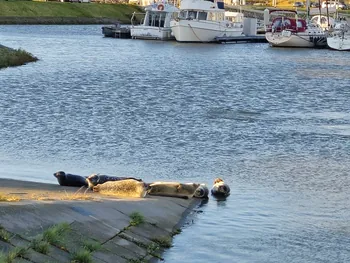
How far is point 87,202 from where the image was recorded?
1542 centimetres

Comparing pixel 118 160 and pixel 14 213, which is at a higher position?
pixel 14 213

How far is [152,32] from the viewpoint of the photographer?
100 metres

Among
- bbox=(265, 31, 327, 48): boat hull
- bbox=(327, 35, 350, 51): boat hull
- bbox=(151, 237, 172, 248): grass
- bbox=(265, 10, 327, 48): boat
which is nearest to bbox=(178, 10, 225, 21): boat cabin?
bbox=(265, 10, 327, 48): boat

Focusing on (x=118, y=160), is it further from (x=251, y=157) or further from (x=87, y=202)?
(x=87, y=202)

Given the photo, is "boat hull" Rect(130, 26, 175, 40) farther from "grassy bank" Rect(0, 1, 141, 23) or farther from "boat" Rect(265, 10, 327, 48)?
"grassy bank" Rect(0, 1, 141, 23)

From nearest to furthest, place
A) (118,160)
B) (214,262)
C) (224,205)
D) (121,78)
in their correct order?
(214,262), (224,205), (118,160), (121,78)

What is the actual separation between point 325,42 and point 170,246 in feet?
263

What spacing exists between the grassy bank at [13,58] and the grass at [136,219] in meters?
43.1

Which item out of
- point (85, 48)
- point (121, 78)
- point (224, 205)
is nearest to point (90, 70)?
point (121, 78)

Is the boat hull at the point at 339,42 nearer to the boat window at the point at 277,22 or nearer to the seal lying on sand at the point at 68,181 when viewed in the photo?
the boat window at the point at 277,22

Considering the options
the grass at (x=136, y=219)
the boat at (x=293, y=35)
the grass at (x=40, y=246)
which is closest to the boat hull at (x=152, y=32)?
the boat at (x=293, y=35)

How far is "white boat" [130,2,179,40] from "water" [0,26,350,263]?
3789cm

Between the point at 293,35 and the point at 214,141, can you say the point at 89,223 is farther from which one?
the point at 293,35

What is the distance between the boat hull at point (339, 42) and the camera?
291 feet
